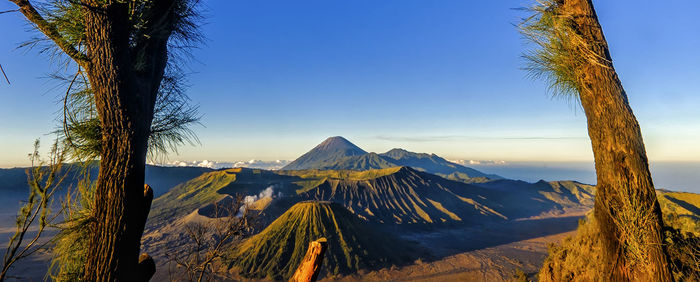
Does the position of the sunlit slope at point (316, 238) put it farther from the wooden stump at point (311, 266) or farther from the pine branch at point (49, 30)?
the pine branch at point (49, 30)

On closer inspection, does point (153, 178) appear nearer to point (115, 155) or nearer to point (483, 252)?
point (483, 252)

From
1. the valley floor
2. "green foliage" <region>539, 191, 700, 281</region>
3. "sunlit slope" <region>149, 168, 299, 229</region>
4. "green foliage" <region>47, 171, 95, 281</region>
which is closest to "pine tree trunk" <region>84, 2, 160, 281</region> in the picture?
"green foliage" <region>47, 171, 95, 281</region>

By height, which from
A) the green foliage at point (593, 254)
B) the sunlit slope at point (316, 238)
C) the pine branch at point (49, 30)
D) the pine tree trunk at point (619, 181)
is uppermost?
the pine branch at point (49, 30)

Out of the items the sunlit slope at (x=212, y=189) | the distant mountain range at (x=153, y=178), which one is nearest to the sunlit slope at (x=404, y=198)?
the sunlit slope at (x=212, y=189)

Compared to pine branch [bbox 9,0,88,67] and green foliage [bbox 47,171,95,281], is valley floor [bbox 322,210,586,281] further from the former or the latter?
pine branch [bbox 9,0,88,67]

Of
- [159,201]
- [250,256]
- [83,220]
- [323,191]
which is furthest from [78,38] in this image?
[159,201]

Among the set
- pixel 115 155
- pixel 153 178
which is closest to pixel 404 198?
pixel 115 155
